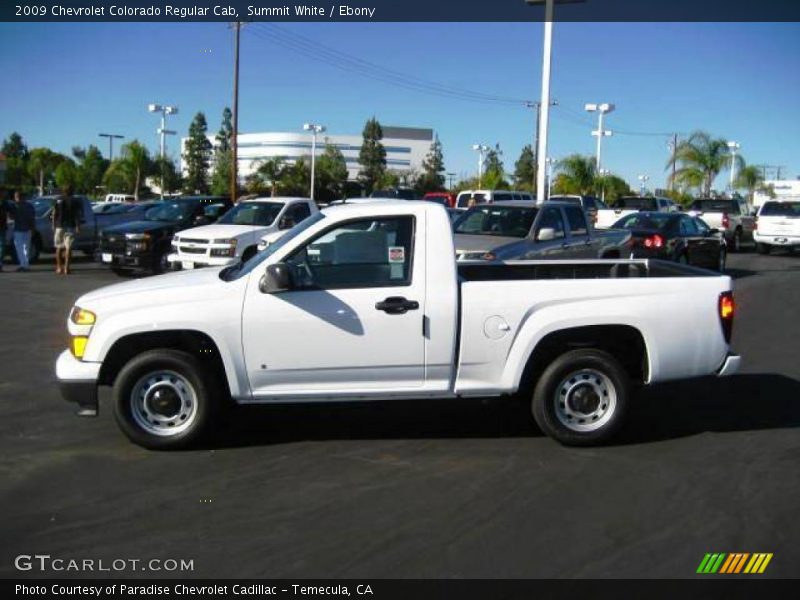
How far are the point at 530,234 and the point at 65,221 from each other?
10300 mm

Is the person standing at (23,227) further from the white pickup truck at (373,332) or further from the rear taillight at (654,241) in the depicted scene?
the rear taillight at (654,241)

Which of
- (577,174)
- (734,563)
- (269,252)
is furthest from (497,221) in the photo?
(577,174)

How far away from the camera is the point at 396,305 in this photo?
5.89 metres

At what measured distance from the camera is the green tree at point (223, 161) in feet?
257

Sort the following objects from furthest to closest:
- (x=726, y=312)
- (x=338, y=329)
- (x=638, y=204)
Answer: (x=638, y=204)
(x=726, y=312)
(x=338, y=329)

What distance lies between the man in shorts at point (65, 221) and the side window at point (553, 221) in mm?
10282

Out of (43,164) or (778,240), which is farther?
(43,164)

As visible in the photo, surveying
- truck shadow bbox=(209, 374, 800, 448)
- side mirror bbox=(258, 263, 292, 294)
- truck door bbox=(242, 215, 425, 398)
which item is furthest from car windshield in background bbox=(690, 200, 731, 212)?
side mirror bbox=(258, 263, 292, 294)

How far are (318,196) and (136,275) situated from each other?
5392 cm

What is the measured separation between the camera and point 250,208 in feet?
56.3

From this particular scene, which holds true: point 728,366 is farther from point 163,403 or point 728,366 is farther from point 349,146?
point 349,146

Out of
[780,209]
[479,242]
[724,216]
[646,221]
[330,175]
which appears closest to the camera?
[479,242]

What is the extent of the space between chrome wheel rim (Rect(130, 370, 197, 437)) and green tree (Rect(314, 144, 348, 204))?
2560 inches

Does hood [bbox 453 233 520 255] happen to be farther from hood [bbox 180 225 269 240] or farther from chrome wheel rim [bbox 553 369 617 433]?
chrome wheel rim [bbox 553 369 617 433]
